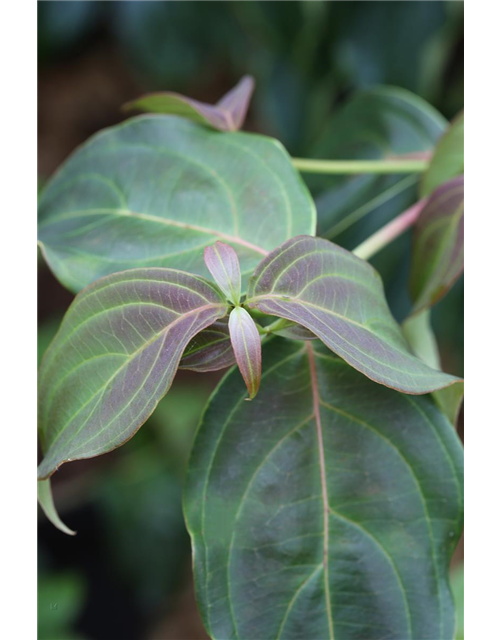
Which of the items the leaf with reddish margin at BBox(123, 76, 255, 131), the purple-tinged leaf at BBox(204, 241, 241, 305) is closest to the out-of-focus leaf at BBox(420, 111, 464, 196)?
the leaf with reddish margin at BBox(123, 76, 255, 131)

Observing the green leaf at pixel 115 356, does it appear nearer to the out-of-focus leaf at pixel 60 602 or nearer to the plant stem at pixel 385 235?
the plant stem at pixel 385 235

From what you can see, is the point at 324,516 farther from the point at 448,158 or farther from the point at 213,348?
the point at 448,158

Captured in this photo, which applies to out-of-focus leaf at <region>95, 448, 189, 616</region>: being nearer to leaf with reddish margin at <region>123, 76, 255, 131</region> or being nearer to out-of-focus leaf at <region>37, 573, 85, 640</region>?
out-of-focus leaf at <region>37, 573, 85, 640</region>

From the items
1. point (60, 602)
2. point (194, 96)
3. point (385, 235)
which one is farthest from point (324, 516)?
point (194, 96)

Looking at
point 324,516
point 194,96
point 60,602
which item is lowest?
point 60,602

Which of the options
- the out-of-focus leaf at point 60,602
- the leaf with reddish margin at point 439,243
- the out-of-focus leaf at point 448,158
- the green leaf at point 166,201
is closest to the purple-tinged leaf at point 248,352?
the green leaf at point 166,201

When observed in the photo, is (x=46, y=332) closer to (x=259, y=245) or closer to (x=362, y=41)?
(x=362, y=41)
